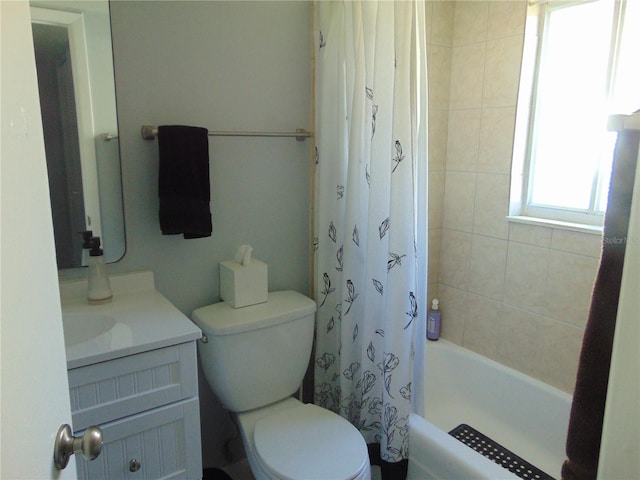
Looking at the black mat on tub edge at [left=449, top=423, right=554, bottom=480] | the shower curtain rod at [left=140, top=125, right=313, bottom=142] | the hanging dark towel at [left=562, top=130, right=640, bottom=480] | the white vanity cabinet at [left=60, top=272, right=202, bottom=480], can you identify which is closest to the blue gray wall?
the shower curtain rod at [left=140, top=125, right=313, bottom=142]

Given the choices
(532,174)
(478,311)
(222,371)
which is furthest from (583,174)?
(222,371)

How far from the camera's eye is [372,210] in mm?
1616

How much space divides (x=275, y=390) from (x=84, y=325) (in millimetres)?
721

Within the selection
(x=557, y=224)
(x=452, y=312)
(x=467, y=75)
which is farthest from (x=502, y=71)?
(x=452, y=312)

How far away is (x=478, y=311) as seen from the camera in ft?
7.45

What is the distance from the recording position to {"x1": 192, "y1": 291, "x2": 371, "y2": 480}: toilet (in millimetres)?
1385

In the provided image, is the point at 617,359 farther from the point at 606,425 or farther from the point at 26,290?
the point at 26,290

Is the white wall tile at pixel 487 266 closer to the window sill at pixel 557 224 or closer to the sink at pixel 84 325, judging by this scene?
the window sill at pixel 557 224

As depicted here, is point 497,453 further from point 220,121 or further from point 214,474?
point 220,121

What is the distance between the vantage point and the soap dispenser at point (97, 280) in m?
1.48

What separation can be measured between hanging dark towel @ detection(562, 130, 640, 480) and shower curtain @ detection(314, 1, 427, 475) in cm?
85

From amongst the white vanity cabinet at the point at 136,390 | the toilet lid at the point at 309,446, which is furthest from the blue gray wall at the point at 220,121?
the toilet lid at the point at 309,446

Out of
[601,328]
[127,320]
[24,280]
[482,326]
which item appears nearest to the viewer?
[24,280]

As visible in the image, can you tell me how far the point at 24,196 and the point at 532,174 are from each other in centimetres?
209
